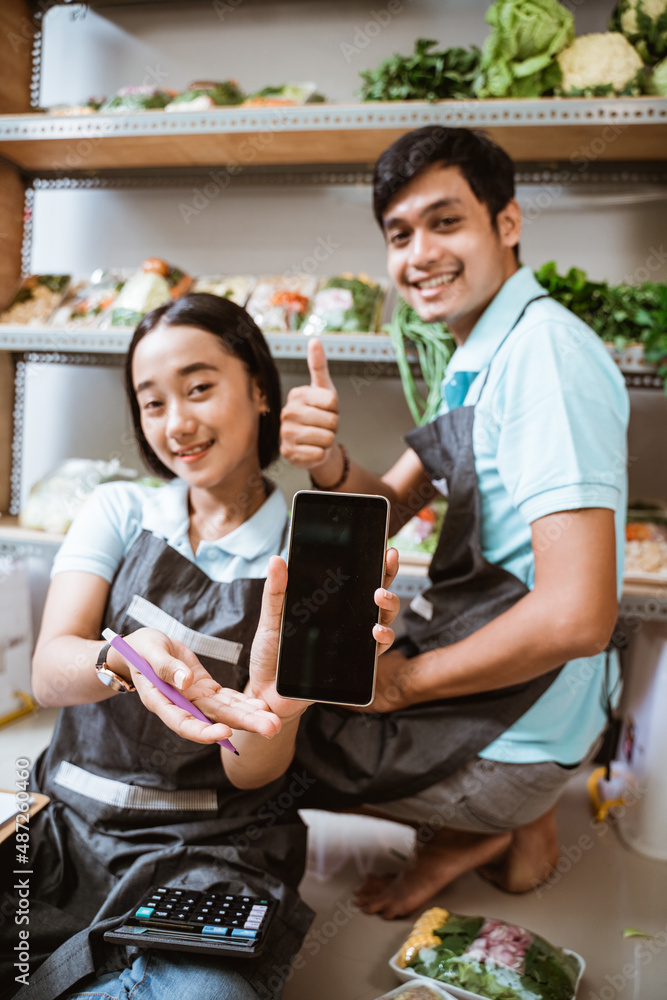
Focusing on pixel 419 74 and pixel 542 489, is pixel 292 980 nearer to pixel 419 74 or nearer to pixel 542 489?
pixel 542 489

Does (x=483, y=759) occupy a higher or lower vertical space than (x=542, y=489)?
lower

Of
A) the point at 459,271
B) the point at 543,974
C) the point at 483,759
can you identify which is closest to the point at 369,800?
the point at 483,759

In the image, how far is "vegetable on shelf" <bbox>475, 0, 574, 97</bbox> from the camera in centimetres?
188

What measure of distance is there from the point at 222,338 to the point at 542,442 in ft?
1.76

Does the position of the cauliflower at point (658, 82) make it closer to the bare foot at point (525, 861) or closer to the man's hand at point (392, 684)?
the man's hand at point (392, 684)

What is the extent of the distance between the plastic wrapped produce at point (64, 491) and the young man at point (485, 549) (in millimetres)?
1104

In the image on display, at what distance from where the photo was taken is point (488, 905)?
1.50 metres

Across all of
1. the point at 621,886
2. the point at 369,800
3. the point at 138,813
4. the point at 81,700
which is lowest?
the point at 621,886

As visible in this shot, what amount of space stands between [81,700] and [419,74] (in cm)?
177

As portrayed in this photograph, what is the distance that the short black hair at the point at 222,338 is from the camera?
106cm

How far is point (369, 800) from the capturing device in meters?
1.40

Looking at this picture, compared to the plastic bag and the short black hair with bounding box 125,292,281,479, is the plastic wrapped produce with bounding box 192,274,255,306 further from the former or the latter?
A: the short black hair with bounding box 125,292,281,479

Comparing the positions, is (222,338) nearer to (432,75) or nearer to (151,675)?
(151,675)

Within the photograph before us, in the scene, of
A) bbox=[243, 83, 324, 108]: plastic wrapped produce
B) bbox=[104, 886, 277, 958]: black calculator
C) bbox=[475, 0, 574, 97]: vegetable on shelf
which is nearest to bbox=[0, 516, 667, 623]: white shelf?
bbox=[104, 886, 277, 958]: black calculator
